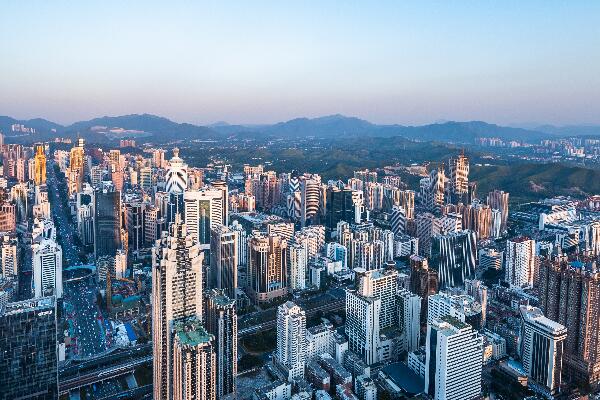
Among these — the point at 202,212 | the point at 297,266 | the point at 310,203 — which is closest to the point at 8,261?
the point at 202,212

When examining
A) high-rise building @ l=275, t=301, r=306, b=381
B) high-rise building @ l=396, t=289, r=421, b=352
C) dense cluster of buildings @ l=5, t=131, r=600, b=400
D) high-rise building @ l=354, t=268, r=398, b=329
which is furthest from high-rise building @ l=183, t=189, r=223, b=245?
high-rise building @ l=396, t=289, r=421, b=352

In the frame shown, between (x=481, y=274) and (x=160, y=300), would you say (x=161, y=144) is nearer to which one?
(x=481, y=274)

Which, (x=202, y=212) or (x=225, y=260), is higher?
(x=202, y=212)

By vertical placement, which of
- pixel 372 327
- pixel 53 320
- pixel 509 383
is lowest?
pixel 509 383

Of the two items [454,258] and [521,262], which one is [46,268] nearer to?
[454,258]

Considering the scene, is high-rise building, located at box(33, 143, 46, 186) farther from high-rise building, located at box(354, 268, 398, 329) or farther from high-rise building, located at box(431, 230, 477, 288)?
high-rise building, located at box(354, 268, 398, 329)

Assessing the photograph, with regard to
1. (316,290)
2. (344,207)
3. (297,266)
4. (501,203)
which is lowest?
(316,290)

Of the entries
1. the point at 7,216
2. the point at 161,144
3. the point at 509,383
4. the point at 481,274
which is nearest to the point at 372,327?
the point at 509,383
